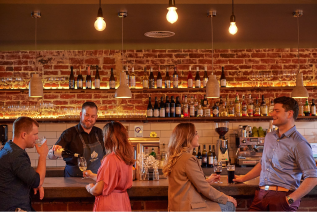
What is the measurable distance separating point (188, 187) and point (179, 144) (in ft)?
1.04

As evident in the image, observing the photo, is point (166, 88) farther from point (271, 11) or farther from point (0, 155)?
point (0, 155)

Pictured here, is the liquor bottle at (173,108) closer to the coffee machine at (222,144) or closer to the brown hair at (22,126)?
the coffee machine at (222,144)

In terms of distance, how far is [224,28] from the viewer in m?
5.10

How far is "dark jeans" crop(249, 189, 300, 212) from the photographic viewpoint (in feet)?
8.43

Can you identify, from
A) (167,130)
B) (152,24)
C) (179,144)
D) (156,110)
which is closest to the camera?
(179,144)

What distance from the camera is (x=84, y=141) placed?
388 centimetres

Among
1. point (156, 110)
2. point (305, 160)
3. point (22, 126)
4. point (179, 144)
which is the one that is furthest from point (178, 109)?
point (22, 126)

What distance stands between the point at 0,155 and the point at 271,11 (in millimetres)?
3540

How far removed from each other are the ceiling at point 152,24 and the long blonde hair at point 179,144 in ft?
6.46

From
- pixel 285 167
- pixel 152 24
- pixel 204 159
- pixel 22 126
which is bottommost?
pixel 204 159

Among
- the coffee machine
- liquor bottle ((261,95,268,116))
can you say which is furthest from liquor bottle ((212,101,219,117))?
liquor bottle ((261,95,268,116))

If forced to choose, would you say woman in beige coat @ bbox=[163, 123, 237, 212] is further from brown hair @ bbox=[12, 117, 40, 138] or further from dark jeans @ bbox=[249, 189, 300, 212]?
brown hair @ bbox=[12, 117, 40, 138]

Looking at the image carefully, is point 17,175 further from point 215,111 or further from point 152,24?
point 215,111

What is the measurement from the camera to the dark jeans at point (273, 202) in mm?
2570
